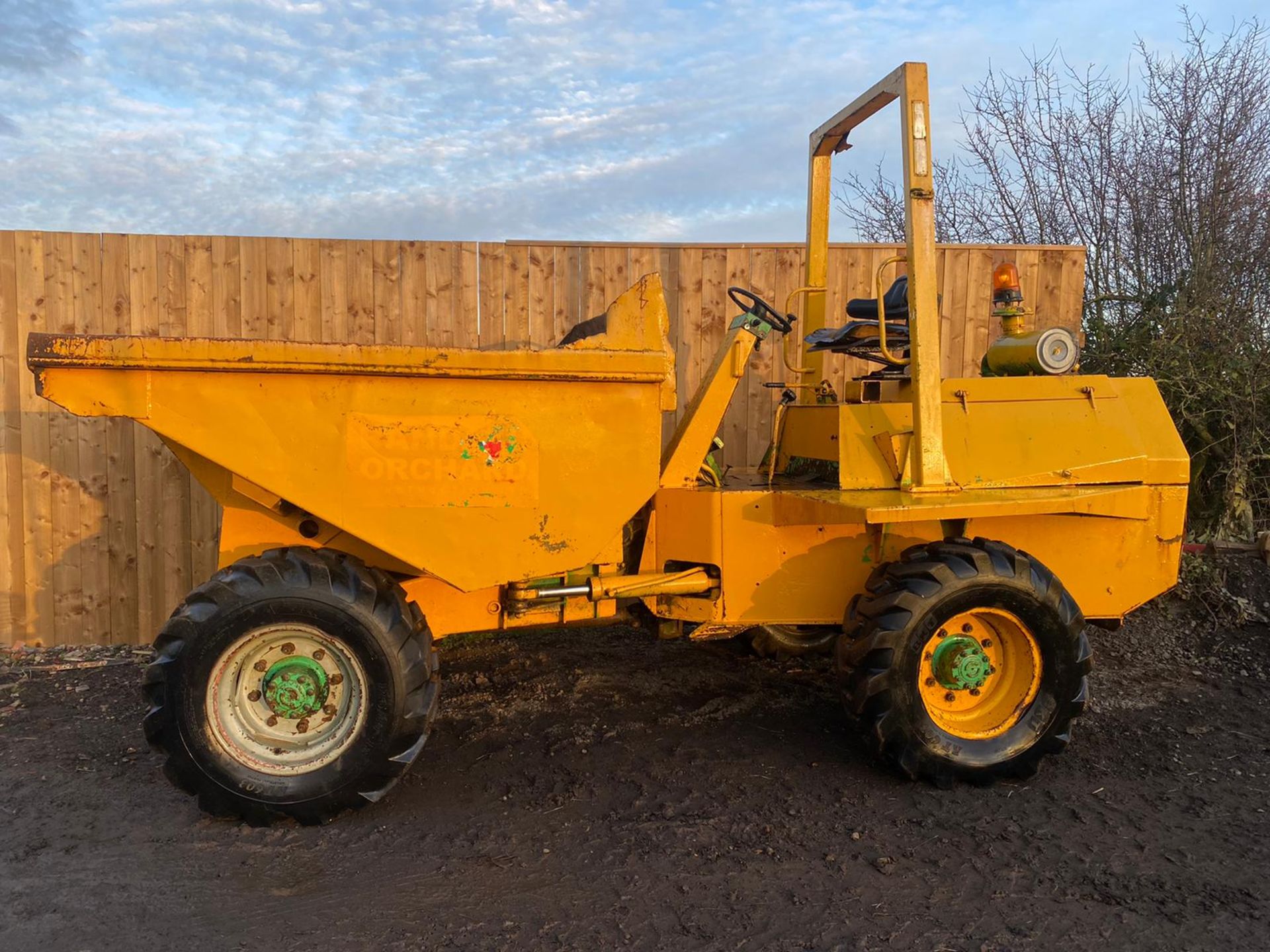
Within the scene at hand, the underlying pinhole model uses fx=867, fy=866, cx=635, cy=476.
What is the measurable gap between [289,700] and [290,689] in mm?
46

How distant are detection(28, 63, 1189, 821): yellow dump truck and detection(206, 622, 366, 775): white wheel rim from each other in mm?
10

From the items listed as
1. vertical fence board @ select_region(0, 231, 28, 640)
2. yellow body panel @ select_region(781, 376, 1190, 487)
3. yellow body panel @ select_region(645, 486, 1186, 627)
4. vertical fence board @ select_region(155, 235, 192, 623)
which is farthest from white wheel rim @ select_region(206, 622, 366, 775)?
vertical fence board @ select_region(0, 231, 28, 640)

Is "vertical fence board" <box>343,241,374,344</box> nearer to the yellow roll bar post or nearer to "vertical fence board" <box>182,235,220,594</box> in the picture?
"vertical fence board" <box>182,235,220,594</box>

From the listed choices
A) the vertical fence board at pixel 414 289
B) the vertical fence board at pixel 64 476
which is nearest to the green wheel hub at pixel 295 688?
the vertical fence board at pixel 414 289

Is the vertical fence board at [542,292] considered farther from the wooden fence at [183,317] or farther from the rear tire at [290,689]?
the rear tire at [290,689]

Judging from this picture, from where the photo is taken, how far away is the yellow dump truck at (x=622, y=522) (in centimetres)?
314

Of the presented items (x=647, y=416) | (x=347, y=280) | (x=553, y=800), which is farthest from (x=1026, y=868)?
(x=347, y=280)

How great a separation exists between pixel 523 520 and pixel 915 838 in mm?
1860

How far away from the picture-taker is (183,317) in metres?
5.35

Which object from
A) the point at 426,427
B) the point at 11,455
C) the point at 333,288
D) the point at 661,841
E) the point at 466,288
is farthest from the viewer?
the point at 466,288

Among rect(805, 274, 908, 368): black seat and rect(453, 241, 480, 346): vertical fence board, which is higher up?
rect(453, 241, 480, 346): vertical fence board

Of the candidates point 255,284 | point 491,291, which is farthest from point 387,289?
point 255,284

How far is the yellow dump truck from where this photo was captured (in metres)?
3.14

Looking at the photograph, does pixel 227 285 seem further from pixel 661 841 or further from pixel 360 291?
pixel 661 841
